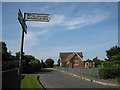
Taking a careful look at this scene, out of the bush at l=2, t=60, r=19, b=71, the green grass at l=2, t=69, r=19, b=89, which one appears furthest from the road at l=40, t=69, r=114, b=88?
the bush at l=2, t=60, r=19, b=71

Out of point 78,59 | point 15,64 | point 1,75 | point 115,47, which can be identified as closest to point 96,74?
point 1,75

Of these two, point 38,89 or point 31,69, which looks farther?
point 31,69

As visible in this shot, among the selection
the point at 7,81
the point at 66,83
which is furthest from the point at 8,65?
the point at 66,83

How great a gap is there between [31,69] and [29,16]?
33777 millimetres

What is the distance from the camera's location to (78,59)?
50.2 metres

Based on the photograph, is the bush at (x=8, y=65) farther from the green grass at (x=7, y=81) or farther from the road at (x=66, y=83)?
the green grass at (x=7, y=81)

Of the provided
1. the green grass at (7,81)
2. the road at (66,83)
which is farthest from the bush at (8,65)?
the green grass at (7,81)

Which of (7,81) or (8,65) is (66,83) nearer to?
(7,81)

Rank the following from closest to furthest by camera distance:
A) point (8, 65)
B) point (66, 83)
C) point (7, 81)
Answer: point (7, 81), point (66, 83), point (8, 65)

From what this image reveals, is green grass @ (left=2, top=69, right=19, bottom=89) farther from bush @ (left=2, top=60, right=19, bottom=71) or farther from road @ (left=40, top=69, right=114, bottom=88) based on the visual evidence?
bush @ (left=2, top=60, right=19, bottom=71)

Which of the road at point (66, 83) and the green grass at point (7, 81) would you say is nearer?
the green grass at point (7, 81)

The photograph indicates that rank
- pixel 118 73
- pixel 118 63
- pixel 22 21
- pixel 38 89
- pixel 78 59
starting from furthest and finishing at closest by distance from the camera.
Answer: pixel 78 59
pixel 118 63
pixel 118 73
pixel 38 89
pixel 22 21

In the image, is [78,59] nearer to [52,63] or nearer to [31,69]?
[31,69]

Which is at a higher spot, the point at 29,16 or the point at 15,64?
the point at 29,16
